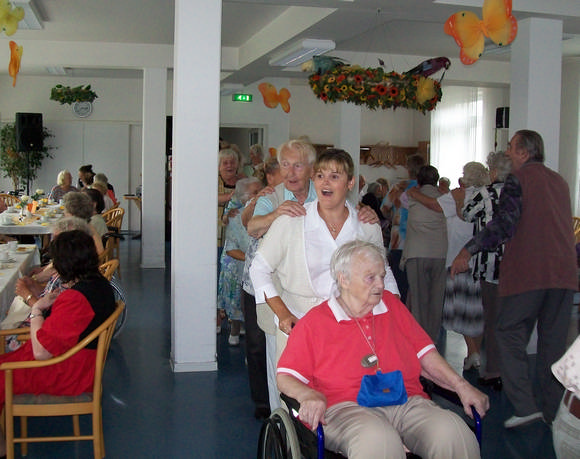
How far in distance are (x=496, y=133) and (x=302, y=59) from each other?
6737 millimetres

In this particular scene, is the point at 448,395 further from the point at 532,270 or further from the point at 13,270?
the point at 13,270

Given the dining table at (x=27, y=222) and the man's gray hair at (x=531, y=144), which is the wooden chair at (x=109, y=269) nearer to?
the man's gray hair at (x=531, y=144)

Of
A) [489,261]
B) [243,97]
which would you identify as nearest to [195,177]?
[489,261]

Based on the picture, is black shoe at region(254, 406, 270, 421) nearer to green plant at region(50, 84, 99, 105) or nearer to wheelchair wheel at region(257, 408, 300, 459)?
wheelchair wheel at region(257, 408, 300, 459)

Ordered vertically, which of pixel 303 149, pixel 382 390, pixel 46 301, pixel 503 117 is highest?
pixel 503 117

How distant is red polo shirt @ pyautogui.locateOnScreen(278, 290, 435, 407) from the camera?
2570 mm

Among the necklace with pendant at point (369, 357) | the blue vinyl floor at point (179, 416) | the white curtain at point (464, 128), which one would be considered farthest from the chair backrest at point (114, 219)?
the white curtain at point (464, 128)

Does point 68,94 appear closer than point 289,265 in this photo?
No

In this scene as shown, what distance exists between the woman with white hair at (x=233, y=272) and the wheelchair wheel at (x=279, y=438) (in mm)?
2503

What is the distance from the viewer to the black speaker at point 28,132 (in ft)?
41.5

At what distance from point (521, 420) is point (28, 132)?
11317 millimetres

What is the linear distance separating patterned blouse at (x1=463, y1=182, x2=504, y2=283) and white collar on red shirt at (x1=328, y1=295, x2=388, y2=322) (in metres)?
1.94

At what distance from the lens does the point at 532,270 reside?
3.85 metres

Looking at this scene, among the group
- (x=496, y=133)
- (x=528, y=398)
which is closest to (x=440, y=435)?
(x=528, y=398)
